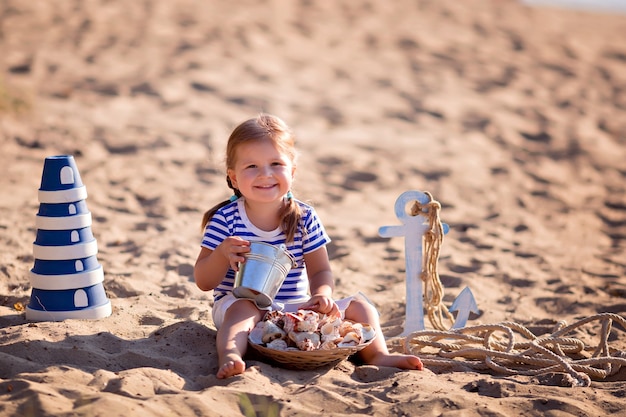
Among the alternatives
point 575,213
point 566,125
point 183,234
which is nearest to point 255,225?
point 183,234

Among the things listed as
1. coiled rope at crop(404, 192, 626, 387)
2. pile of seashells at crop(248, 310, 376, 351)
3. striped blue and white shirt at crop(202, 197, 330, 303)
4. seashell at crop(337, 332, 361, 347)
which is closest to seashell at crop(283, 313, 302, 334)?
pile of seashells at crop(248, 310, 376, 351)

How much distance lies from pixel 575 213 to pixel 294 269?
153 inches

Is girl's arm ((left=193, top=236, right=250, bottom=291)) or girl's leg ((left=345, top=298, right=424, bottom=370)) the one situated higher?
girl's arm ((left=193, top=236, right=250, bottom=291))

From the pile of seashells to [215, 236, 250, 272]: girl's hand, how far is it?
11.1 inches

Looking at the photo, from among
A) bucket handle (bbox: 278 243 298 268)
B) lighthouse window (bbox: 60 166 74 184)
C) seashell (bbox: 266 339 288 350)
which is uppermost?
lighthouse window (bbox: 60 166 74 184)

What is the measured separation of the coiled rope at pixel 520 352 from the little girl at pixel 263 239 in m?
0.30

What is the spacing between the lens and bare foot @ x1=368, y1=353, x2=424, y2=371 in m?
3.32

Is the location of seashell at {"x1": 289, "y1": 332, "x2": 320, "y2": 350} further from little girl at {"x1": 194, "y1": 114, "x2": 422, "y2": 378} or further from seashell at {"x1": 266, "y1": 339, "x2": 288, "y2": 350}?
little girl at {"x1": 194, "y1": 114, "x2": 422, "y2": 378}

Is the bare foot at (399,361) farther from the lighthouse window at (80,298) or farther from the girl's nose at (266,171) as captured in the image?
the lighthouse window at (80,298)

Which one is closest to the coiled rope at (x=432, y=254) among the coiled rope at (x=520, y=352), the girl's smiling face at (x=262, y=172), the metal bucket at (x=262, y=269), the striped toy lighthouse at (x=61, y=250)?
the coiled rope at (x=520, y=352)

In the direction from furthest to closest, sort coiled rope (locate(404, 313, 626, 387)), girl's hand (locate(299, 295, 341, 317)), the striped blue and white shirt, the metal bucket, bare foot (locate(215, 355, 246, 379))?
the striped blue and white shirt → coiled rope (locate(404, 313, 626, 387)) → girl's hand (locate(299, 295, 341, 317)) → the metal bucket → bare foot (locate(215, 355, 246, 379))

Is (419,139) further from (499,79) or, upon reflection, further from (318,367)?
(318,367)

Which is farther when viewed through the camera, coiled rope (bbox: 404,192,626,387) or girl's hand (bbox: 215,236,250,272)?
coiled rope (bbox: 404,192,626,387)

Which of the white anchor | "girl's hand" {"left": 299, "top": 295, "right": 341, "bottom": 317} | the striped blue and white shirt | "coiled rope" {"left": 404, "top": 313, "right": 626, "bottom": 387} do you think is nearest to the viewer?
"girl's hand" {"left": 299, "top": 295, "right": 341, "bottom": 317}
